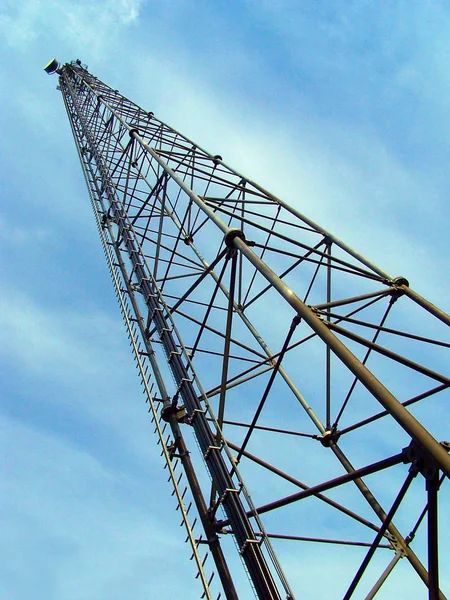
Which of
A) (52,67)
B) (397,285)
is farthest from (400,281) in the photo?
(52,67)

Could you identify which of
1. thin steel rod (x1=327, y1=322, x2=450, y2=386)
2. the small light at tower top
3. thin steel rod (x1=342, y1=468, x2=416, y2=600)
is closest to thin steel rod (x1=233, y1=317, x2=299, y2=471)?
thin steel rod (x1=327, y1=322, x2=450, y2=386)

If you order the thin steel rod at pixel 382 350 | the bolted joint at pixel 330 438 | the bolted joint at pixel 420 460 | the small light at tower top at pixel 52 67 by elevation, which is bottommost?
the bolted joint at pixel 420 460

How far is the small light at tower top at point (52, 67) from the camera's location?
28.9 metres

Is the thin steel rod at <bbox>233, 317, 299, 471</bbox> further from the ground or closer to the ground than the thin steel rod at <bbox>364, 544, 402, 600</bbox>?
further from the ground

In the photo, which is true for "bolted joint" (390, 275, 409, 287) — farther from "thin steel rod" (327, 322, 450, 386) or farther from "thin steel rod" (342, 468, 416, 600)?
"thin steel rod" (342, 468, 416, 600)

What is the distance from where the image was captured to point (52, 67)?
95.8 feet

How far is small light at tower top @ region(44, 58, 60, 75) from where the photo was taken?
28.9 metres

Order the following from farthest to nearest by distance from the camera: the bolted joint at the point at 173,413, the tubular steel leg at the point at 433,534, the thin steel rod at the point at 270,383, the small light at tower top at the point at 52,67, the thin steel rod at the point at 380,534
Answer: the small light at tower top at the point at 52,67
the bolted joint at the point at 173,413
the thin steel rod at the point at 270,383
the thin steel rod at the point at 380,534
the tubular steel leg at the point at 433,534

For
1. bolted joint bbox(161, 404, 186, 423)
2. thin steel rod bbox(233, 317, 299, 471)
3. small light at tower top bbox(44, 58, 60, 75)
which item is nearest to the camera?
thin steel rod bbox(233, 317, 299, 471)

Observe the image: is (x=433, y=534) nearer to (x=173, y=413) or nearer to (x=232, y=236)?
(x=232, y=236)

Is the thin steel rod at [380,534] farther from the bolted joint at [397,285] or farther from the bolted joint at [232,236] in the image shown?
the bolted joint at [397,285]

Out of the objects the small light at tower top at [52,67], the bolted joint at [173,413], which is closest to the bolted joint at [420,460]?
the bolted joint at [173,413]

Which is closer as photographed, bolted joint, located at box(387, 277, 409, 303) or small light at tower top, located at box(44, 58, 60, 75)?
bolted joint, located at box(387, 277, 409, 303)

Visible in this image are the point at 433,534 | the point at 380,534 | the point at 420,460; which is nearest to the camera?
the point at 433,534
